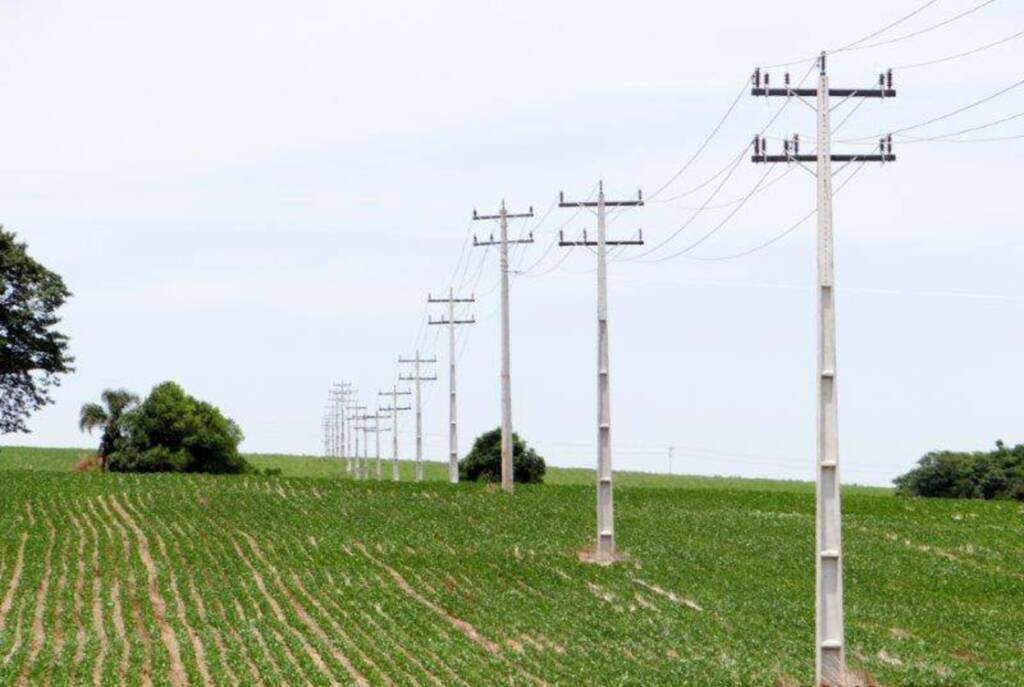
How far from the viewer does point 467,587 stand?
51.4 m

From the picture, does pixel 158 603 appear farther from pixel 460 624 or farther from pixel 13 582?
pixel 460 624

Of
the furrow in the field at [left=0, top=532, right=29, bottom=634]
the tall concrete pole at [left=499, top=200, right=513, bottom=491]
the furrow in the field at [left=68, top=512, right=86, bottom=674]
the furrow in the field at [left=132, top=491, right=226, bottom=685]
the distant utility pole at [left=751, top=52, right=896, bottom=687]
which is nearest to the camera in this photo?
the distant utility pole at [left=751, top=52, right=896, bottom=687]

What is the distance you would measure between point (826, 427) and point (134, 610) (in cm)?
1915

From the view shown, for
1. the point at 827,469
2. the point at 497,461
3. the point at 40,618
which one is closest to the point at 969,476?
the point at 497,461

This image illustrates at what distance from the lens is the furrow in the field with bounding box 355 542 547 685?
38.0 meters

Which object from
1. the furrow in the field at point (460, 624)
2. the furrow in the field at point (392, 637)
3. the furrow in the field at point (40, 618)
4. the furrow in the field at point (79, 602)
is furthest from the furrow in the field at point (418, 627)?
the furrow in the field at point (40, 618)

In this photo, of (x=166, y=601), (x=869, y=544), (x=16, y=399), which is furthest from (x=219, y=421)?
(x=166, y=601)

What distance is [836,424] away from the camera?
3559 cm

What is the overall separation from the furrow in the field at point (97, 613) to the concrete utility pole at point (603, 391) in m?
13.2

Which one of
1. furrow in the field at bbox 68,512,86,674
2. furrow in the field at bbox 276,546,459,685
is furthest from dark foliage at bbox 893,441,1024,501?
furrow in the field at bbox 276,546,459,685

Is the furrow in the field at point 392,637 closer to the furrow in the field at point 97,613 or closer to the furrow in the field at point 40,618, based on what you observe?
the furrow in the field at point 97,613

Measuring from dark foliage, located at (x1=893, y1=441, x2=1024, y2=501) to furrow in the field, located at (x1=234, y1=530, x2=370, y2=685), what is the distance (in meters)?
68.6

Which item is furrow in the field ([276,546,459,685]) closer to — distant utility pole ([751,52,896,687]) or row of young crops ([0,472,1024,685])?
row of young crops ([0,472,1024,685])

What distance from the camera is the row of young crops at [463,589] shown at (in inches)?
1534
